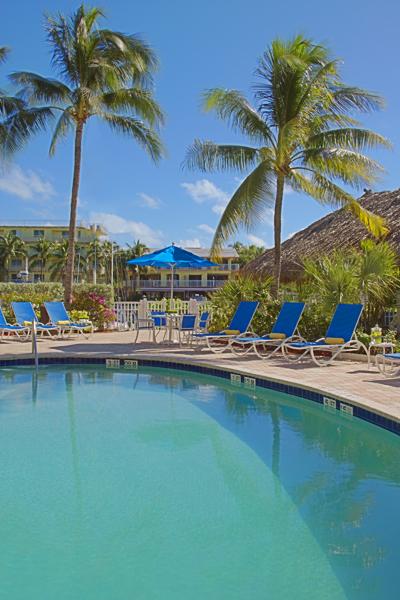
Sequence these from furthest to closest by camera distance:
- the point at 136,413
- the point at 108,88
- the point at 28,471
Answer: the point at 108,88 → the point at 136,413 → the point at 28,471

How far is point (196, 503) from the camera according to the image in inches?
168

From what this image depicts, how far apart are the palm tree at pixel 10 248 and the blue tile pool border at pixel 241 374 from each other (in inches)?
2021

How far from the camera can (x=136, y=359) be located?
10.8m

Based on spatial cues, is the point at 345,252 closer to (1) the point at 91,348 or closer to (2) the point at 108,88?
(1) the point at 91,348

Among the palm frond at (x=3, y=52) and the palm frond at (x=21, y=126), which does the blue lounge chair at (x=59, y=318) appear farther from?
the palm frond at (x=3, y=52)

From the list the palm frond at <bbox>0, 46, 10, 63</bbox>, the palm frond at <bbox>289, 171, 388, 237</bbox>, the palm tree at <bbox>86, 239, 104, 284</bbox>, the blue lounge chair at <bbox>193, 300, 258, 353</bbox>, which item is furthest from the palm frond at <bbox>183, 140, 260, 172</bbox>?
the palm tree at <bbox>86, 239, 104, 284</bbox>

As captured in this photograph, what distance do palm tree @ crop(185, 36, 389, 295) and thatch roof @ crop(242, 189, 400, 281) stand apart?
2363 millimetres

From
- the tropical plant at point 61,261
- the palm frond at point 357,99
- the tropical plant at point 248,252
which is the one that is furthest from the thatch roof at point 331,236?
the tropical plant at point 248,252

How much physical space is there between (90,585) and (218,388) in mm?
5765

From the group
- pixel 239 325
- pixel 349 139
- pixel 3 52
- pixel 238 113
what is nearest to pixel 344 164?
pixel 349 139

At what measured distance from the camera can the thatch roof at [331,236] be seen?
52.5ft

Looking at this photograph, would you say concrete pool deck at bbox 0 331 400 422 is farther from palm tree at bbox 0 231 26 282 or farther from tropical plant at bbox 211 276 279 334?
palm tree at bbox 0 231 26 282

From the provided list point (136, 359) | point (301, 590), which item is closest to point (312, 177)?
→ point (136, 359)

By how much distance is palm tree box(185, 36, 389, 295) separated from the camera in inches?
498
